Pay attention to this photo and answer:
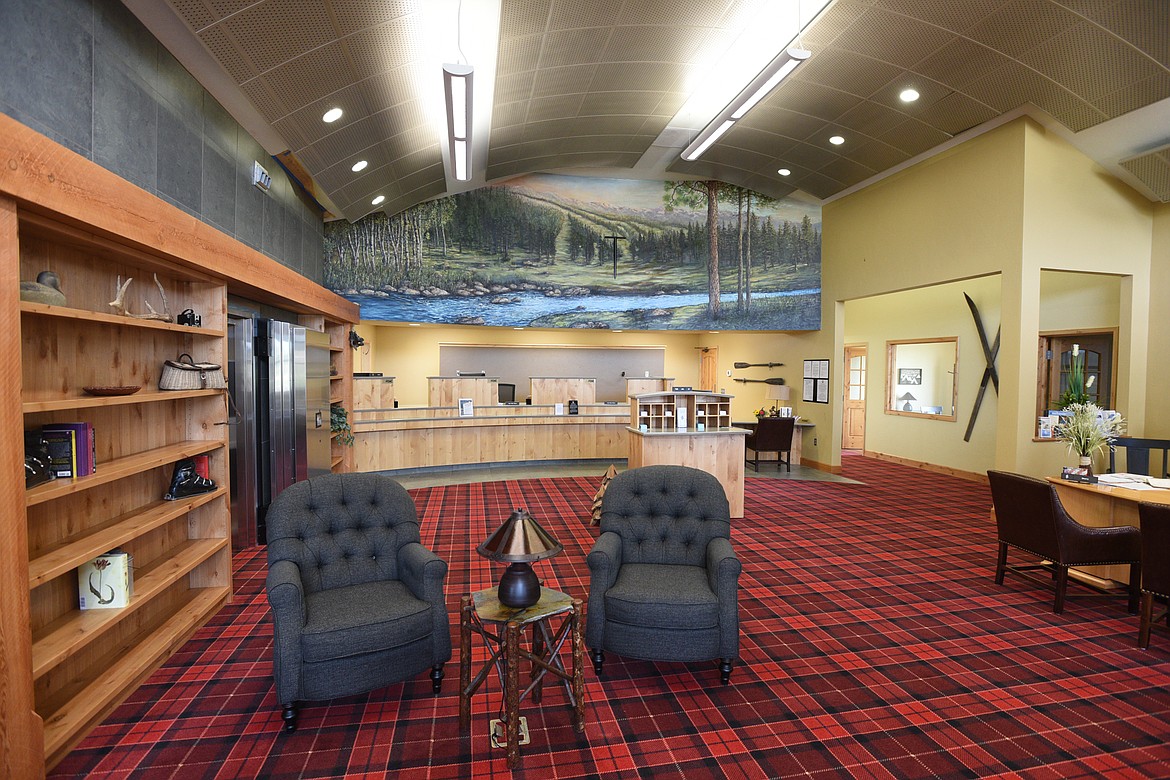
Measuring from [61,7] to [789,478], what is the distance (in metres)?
8.94

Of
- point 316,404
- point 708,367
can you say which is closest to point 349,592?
point 316,404

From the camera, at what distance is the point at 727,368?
12.6 m

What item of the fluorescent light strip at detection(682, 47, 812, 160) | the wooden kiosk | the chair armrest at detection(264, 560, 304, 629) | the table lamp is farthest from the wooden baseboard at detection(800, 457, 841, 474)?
the chair armrest at detection(264, 560, 304, 629)

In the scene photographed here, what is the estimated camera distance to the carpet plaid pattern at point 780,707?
2281mm

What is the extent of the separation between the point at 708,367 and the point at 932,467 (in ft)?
17.5

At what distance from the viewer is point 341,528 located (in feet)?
10.1

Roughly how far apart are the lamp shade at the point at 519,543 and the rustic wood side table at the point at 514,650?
0.81 ft

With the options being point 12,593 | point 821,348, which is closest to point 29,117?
point 12,593

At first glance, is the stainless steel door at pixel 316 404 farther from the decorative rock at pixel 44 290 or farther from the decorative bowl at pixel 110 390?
the decorative rock at pixel 44 290

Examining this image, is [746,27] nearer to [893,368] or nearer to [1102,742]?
[1102,742]

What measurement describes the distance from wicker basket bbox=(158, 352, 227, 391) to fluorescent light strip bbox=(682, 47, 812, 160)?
486 cm

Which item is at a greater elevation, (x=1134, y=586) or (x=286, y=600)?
(x=286, y=600)

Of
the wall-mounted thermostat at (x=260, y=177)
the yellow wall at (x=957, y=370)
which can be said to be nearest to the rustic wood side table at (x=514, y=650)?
the wall-mounted thermostat at (x=260, y=177)

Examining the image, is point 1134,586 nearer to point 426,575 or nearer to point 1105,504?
point 1105,504
